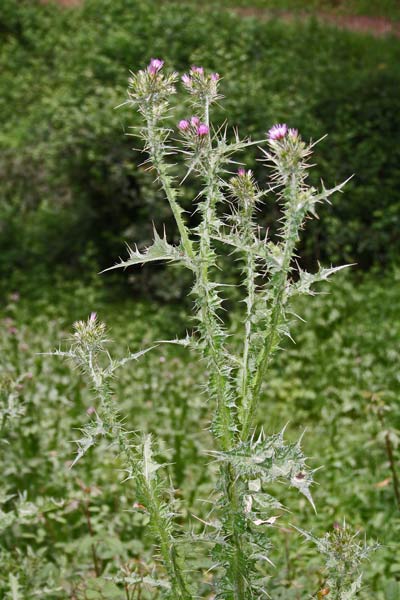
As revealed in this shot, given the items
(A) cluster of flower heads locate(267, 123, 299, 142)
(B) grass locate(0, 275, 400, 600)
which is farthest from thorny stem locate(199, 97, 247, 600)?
(B) grass locate(0, 275, 400, 600)

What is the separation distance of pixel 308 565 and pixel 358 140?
559 cm

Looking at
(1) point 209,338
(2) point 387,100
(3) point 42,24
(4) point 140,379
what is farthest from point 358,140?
(3) point 42,24

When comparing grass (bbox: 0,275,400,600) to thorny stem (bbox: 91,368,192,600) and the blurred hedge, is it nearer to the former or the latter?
thorny stem (bbox: 91,368,192,600)

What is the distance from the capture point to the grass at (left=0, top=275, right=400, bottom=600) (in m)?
3.13

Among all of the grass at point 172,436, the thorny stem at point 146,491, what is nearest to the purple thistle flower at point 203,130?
the thorny stem at point 146,491

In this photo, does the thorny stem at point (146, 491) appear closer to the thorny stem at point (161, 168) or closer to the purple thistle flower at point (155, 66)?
the thorny stem at point (161, 168)

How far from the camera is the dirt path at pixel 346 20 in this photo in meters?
12.1

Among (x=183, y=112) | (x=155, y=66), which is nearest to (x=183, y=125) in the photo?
(x=155, y=66)

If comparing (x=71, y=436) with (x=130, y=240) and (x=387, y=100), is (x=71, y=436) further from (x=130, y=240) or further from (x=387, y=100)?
(x=387, y=100)

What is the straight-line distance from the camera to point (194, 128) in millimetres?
1966

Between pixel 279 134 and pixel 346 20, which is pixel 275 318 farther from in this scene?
pixel 346 20

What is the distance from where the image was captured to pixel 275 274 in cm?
191

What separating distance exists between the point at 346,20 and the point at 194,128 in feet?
37.6

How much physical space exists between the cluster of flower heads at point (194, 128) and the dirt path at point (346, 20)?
10.7 metres
